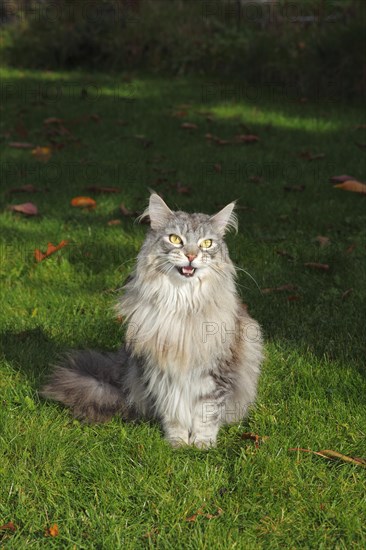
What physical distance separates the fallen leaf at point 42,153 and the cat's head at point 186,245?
16.9ft

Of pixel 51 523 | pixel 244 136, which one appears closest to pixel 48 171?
pixel 244 136

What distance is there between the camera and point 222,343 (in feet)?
11.2

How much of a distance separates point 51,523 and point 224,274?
1450mm

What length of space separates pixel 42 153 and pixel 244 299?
4.43m

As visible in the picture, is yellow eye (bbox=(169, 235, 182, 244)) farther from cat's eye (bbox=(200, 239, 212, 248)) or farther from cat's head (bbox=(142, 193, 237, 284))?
cat's eye (bbox=(200, 239, 212, 248))

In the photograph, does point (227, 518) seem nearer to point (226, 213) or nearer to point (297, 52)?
point (226, 213)

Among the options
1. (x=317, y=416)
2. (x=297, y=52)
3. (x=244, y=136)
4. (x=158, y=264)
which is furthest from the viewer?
(x=297, y=52)

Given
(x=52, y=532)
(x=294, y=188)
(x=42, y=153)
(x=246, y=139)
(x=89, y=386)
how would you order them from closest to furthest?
(x=52, y=532)
(x=89, y=386)
(x=294, y=188)
(x=42, y=153)
(x=246, y=139)

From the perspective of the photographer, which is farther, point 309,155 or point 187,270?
point 309,155

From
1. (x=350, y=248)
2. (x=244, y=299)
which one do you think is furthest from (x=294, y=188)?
(x=244, y=299)

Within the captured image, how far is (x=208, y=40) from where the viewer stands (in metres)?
13.5

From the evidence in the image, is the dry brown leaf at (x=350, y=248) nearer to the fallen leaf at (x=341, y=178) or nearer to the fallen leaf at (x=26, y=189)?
the fallen leaf at (x=341, y=178)

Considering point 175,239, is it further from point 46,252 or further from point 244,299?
point 46,252

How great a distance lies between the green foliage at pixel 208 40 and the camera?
1154 cm
